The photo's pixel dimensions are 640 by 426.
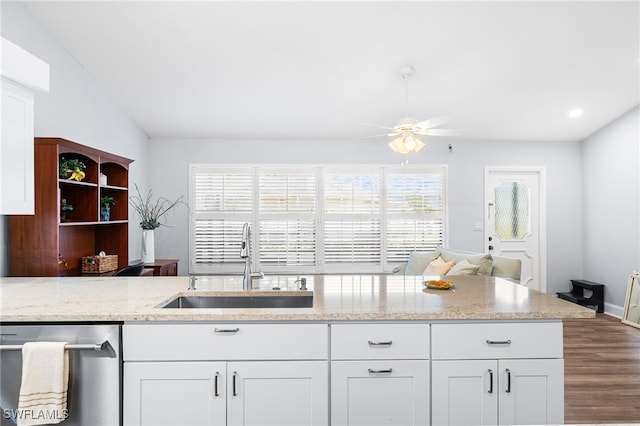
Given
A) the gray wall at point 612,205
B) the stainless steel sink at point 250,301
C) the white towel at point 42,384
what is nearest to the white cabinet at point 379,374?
the stainless steel sink at point 250,301

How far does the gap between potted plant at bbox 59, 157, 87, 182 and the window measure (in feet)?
7.23

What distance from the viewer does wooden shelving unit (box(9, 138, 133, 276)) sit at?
9.84ft

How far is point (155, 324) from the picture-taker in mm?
1715

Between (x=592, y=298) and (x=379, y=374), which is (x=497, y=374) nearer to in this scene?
(x=379, y=374)

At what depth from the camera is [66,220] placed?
3.56 metres

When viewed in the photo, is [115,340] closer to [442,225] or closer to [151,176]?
[151,176]

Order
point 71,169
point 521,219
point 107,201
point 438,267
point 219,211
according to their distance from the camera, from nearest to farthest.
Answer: point 71,169 < point 107,201 < point 438,267 < point 219,211 < point 521,219

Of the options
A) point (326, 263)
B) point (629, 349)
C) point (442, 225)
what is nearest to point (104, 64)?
point (326, 263)

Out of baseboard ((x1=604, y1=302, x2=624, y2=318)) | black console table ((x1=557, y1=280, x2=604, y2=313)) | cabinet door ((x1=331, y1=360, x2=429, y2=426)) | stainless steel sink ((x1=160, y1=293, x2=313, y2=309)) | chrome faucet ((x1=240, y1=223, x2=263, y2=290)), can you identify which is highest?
chrome faucet ((x1=240, y1=223, x2=263, y2=290))

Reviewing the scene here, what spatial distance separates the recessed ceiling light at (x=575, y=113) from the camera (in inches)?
192

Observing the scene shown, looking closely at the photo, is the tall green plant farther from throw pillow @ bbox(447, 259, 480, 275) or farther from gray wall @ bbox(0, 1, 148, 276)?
throw pillow @ bbox(447, 259, 480, 275)

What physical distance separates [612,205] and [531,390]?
467 centimetres

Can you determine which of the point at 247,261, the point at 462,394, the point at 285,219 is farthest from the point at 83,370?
the point at 285,219

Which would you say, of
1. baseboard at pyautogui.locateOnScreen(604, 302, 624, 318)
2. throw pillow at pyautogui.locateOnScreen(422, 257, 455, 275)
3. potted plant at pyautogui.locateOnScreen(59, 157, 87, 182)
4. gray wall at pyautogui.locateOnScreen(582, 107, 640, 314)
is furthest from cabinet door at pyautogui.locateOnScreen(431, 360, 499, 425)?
baseboard at pyautogui.locateOnScreen(604, 302, 624, 318)
